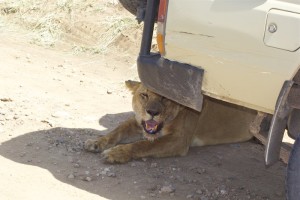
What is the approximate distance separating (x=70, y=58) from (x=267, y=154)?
471 cm

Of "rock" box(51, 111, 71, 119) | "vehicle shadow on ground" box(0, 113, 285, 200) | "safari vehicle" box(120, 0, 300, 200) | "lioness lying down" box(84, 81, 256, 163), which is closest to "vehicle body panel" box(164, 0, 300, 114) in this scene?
"safari vehicle" box(120, 0, 300, 200)

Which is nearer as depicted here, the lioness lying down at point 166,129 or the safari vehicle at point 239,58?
the safari vehicle at point 239,58

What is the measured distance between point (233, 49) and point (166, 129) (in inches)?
75.6

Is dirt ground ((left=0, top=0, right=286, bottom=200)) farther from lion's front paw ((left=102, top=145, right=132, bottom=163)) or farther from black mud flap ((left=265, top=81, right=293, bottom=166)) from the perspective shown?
black mud flap ((left=265, top=81, right=293, bottom=166))

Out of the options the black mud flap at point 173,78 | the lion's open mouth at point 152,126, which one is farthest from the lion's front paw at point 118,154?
the black mud flap at point 173,78

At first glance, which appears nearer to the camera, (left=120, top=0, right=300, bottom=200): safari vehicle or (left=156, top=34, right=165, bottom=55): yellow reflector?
(left=120, top=0, right=300, bottom=200): safari vehicle

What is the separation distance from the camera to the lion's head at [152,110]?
485 cm

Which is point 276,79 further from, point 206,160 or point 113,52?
point 113,52

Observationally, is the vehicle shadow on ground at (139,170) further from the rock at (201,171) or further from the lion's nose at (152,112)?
the lion's nose at (152,112)

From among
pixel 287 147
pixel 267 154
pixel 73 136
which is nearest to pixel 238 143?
pixel 73 136

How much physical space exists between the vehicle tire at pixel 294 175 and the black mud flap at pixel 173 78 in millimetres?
687

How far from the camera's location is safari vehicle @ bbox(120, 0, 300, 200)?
314cm

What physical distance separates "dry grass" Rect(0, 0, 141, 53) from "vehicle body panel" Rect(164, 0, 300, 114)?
4.61 metres

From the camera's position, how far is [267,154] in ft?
11.0
